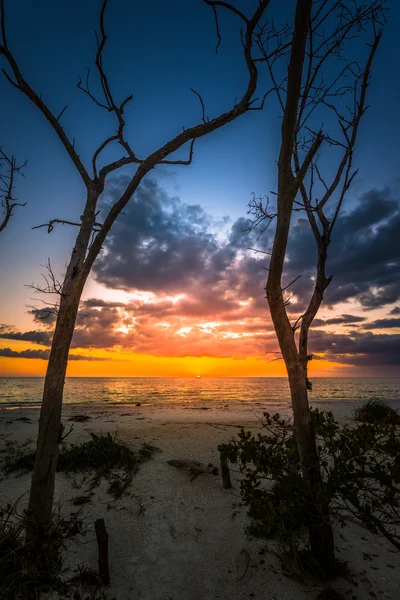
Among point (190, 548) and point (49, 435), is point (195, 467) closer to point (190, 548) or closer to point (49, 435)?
point (190, 548)

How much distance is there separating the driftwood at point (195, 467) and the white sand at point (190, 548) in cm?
13

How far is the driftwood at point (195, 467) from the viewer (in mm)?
7273

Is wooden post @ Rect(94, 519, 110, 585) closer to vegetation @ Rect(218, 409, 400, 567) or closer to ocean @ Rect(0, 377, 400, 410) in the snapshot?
vegetation @ Rect(218, 409, 400, 567)

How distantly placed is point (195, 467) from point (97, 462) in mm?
2511

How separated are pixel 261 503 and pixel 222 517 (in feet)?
7.54

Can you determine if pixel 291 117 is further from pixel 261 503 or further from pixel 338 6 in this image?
pixel 261 503

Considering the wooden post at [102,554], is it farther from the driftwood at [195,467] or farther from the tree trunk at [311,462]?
the driftwood at [195,467]

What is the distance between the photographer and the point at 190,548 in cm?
501

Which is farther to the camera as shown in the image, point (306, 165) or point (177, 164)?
point (177, 164)

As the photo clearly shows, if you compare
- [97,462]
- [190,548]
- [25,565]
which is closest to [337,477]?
[190,548]

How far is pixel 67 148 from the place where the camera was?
4961mm

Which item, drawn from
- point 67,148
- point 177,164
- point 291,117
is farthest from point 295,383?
point 67,148

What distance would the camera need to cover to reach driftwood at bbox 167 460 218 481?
7.27m

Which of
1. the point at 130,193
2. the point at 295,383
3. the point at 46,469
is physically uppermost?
the point at 130,193
